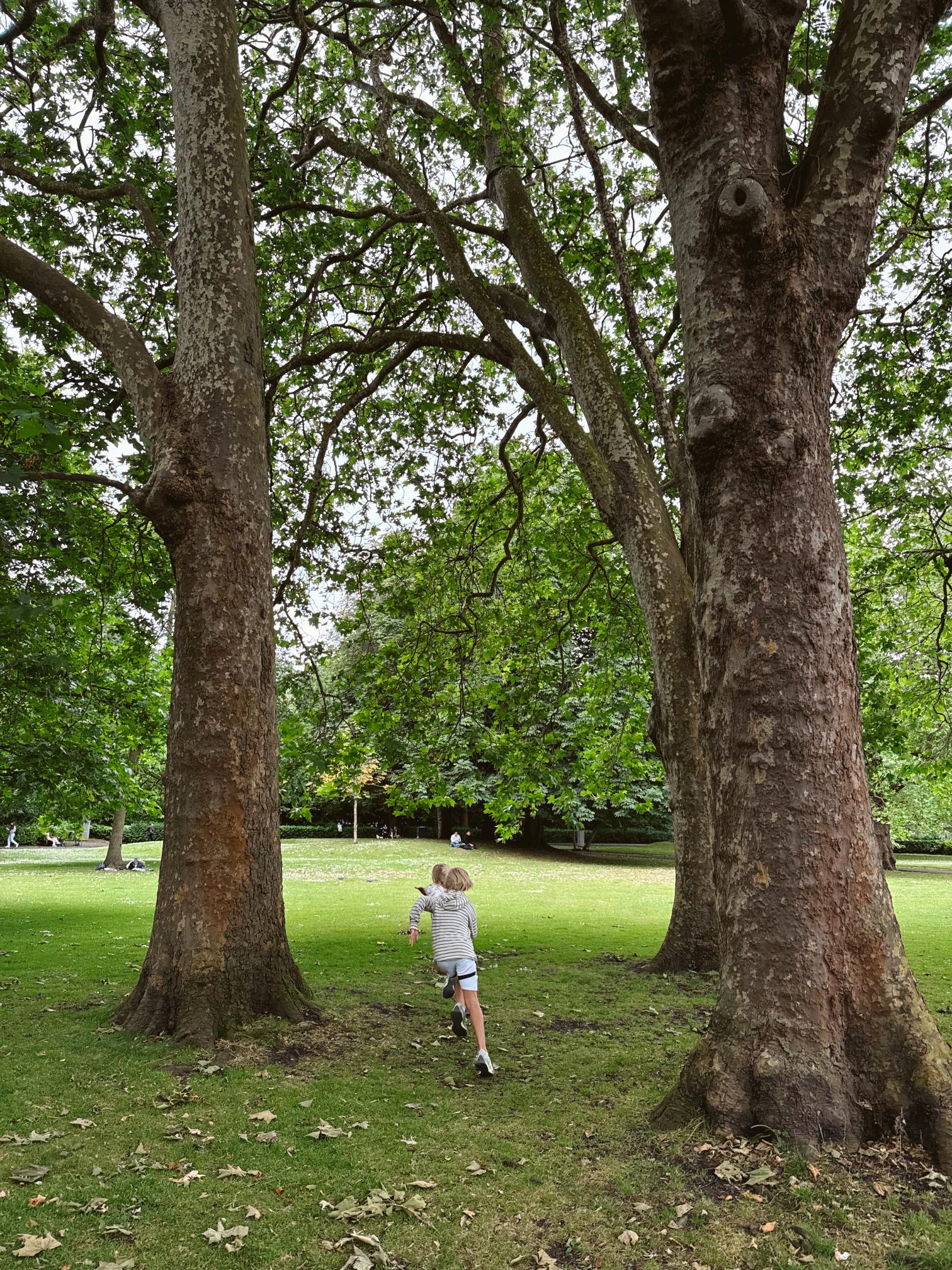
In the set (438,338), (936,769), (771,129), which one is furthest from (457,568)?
(936,769)

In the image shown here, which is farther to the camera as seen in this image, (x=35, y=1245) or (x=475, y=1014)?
(x=475, y=1014)

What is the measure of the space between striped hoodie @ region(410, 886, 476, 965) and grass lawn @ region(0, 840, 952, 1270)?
784mm

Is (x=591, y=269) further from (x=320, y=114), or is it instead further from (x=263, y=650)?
(x=263, y=650)

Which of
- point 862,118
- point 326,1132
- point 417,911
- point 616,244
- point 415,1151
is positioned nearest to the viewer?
point 415,1151

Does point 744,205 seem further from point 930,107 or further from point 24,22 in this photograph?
point 24,22

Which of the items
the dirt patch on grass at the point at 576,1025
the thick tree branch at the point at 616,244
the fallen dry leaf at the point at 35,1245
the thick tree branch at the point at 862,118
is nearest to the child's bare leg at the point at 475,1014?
the dirt patch on grass at the point at 576,1025

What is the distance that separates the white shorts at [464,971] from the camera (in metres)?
6.33

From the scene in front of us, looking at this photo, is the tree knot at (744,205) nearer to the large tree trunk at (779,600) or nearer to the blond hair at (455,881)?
the large tree trunk at (779,600)

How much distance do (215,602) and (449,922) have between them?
3.31 metres

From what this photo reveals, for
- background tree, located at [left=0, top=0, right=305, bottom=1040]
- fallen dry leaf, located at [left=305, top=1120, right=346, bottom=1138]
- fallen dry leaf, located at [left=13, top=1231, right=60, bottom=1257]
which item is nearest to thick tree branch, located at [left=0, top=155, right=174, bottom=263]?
background tree, located at [left=0, top=0, right=305, bottom=1040]

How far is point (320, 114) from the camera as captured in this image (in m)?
11.2

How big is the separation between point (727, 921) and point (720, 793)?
727mm

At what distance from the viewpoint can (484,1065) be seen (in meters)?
5.71

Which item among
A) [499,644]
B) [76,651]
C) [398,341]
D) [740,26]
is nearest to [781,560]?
[740,26]
